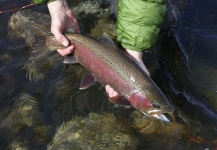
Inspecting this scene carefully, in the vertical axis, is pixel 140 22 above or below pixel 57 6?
below

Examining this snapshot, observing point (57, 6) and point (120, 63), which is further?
point (57, 6)

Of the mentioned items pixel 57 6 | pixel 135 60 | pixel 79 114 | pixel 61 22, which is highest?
pixel 57 6

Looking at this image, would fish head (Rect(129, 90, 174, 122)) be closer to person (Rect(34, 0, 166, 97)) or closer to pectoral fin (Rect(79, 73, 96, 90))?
person (Rect(34, 0, 166, 97))

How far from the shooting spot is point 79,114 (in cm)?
402

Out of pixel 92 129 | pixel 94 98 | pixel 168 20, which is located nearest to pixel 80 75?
pixel 94 98

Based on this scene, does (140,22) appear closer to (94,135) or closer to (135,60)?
(135,60)

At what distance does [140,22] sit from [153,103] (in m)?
1.01

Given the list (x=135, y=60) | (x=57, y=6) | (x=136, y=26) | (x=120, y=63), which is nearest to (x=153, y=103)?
(x=120, y=63)

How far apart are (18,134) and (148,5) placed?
2055mm

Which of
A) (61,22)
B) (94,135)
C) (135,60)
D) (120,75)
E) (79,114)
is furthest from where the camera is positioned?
(79,114)

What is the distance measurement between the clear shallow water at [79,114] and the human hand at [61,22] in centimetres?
44

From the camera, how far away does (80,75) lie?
4512 mm

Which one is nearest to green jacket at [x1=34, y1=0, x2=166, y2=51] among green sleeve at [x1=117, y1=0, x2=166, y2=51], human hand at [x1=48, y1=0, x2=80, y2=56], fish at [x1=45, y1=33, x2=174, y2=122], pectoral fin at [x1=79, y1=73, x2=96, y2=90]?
green sleeve at [x1=117, y1=0, x2=166, y2=51]

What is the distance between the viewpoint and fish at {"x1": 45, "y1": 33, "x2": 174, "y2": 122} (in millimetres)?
3139
